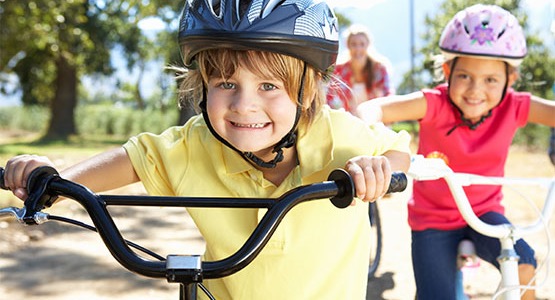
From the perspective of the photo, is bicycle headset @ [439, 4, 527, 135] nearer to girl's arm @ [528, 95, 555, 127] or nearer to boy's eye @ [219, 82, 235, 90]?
girl's arm @ [528, 95, 555, 127]

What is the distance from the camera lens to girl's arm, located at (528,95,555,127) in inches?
140

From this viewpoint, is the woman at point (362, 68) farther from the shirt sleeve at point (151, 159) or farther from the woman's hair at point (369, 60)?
the shirt sleeve at point (151, 159)

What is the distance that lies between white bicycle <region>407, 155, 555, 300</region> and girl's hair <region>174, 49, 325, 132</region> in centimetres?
46

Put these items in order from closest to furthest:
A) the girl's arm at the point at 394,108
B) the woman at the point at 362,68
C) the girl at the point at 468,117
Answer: the girl's arm at the point at 394,108 < the girl at the point at 468,117 < the woman at the point at 362,68

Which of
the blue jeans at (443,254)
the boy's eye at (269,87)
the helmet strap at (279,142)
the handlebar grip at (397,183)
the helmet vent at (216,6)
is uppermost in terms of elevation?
the helmet vent at (216,6)

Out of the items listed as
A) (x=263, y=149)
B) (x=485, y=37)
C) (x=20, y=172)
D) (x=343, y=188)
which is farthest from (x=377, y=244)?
(x=20, y=172)

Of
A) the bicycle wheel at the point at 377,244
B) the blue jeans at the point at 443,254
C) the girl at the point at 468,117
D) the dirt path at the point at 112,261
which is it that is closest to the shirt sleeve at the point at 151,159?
the girl at the point at 468,117

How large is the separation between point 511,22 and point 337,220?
1.99 metres

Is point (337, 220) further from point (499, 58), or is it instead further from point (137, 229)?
point (137, 229)

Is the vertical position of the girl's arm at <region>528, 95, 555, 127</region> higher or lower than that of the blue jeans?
higher

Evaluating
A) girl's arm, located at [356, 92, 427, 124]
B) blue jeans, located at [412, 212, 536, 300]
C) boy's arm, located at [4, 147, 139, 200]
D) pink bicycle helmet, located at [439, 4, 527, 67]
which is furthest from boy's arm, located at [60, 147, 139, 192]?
pink bicycle helmet, located at [439, 4, 527, 67]

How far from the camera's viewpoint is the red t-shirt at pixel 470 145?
11.9 ft

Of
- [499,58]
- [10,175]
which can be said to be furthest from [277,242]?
[499,58]

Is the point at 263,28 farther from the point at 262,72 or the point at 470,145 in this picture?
the point at 470,145
